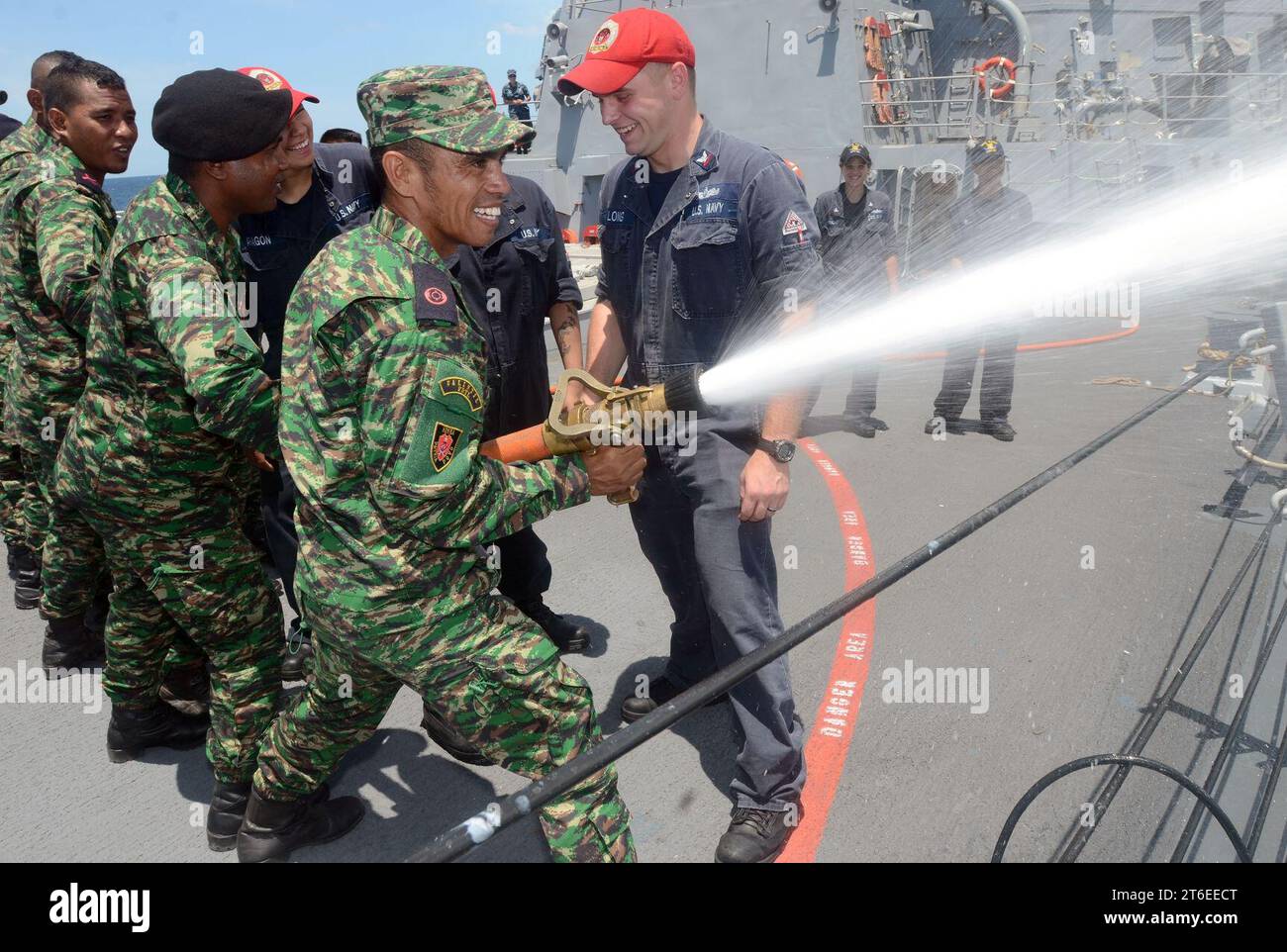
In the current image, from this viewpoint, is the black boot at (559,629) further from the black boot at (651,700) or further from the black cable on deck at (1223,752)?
the black cable on deck at (1223,752)

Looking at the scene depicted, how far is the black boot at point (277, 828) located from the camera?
2779 millimetres

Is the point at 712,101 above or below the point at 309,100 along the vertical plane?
above

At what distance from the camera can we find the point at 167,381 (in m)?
2.72

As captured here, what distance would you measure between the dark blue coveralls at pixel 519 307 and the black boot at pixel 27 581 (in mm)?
2567

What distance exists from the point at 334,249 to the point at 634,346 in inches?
53.7

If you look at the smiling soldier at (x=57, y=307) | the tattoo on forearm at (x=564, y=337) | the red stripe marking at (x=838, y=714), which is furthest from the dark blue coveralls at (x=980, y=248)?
the smiling soldier at (x=57, y=307)

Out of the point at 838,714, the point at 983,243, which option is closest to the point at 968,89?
the point at 983,243

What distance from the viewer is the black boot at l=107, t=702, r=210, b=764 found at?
3393 mm

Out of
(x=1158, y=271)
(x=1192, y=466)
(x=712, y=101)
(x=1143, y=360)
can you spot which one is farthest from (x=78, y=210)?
(x=712, y=101)

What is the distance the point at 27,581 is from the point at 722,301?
4092mm

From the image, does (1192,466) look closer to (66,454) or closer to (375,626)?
(375,626)

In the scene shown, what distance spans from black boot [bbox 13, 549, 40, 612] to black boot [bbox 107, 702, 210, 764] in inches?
59.6

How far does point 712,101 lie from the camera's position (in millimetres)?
15492

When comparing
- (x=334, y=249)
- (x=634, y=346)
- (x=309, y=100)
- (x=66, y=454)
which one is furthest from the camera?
(x=309, y=100)
